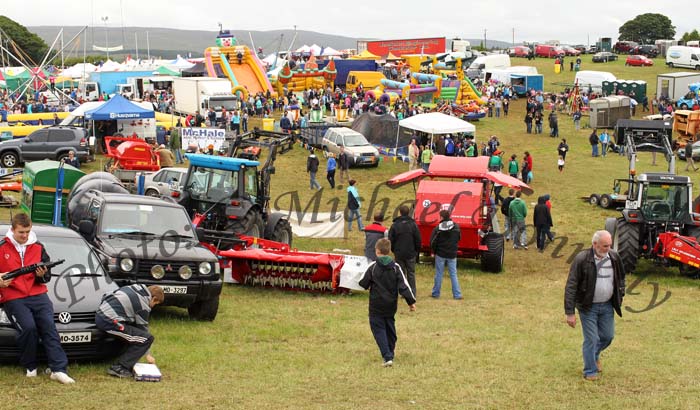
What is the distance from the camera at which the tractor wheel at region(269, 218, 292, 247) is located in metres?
18.7

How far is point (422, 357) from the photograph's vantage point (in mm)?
10930

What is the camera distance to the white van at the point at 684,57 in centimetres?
8162

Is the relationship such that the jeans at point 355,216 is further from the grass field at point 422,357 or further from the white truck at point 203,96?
the white truck at point 203,96

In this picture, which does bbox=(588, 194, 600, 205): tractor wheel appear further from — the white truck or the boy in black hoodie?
the white truck

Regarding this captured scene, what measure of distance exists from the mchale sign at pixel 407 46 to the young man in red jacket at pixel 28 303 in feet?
242

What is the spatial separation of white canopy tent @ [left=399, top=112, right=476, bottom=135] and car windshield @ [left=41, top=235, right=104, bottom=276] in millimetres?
25508

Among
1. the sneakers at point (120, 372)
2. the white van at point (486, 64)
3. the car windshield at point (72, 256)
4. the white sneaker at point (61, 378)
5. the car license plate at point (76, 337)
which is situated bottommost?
the sneakers at point (120, 372)

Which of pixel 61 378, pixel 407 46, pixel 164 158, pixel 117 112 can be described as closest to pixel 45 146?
pixel 117 112

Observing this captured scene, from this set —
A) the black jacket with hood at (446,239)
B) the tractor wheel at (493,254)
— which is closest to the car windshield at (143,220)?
the black jacket with hood at (446,239)

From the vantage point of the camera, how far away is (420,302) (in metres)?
15.4

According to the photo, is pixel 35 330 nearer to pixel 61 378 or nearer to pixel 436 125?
pixel 61 378

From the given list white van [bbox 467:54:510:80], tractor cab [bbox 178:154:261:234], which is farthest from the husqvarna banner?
white van [bbox 467:54:510:80]

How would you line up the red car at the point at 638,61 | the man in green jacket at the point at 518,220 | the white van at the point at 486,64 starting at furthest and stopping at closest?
1. the red car at the point at 638,61
2. the white van at the point at 486,64
3. the man in green jacket at the point at 518,220

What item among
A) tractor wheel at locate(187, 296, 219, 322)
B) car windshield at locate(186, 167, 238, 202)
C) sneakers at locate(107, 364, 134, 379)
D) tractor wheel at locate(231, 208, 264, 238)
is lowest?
tractor wheel at locate(187, 296, 219, 322)
